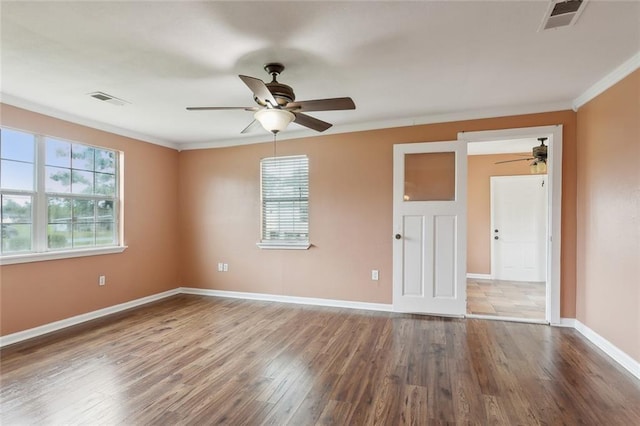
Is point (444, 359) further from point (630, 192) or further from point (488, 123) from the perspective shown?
point (488, 123)

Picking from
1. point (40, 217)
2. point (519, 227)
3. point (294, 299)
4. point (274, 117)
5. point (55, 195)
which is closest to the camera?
point (274, 117)

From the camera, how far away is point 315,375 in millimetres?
2514

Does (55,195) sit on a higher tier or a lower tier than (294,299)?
higher

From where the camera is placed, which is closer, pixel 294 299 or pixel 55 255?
pixel 55 255

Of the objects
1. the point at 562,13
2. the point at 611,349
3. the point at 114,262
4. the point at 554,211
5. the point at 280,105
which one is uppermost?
the point at 562,13

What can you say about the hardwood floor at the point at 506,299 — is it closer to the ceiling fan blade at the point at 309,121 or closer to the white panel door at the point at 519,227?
the white panel door at the point at 519,227

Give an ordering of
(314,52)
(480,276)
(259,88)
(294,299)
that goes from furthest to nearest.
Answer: (480,276), (294,299), (314,52), (259,88)

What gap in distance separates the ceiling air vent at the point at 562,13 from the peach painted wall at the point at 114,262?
472 cm

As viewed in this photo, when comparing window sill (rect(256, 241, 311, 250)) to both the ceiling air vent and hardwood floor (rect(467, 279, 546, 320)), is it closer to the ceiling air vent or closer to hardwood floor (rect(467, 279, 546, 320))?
hardwood floor (rect(467, 279, 546, 320))

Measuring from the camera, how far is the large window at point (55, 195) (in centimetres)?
327

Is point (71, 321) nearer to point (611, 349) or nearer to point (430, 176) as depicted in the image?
point (430, 176)

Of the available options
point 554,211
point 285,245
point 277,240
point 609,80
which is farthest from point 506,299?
point 277,240

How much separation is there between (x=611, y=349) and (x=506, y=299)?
1.94 metres

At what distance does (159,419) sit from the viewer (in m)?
1.97
